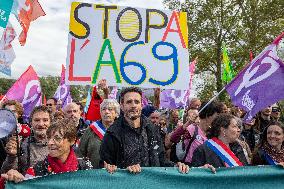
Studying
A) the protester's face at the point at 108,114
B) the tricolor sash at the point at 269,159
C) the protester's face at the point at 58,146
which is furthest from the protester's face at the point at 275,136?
the protester's face at the point at 58,146

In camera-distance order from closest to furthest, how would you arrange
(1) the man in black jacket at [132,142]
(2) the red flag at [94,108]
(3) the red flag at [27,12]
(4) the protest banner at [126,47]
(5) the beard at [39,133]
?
(1) the man in black jacket at [132,142]
(5) the beard at [39,133]
(4) the protest banner at [126,47]
(2) the red flag at [94,108]
(3) the red flag at [27,12]

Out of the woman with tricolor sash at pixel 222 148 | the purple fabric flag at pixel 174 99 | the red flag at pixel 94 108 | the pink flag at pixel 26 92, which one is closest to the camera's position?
the woman with tricolor sash at pixel 222 148

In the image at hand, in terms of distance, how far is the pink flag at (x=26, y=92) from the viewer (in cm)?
724

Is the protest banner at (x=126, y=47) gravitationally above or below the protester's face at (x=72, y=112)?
above

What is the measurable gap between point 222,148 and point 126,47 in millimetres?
1999

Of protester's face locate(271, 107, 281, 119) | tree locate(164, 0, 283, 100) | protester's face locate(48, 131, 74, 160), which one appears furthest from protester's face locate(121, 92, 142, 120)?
tree locate(164, 0, 283, 100)

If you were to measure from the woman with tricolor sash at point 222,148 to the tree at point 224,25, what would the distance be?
2483cm

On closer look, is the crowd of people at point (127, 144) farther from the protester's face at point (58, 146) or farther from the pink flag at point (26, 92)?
the pink flag at point (26, 92)

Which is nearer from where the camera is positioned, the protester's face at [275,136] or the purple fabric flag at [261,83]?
the protester's face at [275,136]

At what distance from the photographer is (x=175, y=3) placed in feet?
101

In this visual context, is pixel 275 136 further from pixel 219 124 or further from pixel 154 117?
pixel 154 117

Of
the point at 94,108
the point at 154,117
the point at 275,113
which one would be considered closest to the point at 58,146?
the point at 94,108

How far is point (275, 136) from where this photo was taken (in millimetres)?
4906

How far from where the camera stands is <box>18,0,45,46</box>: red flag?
7898 mm
